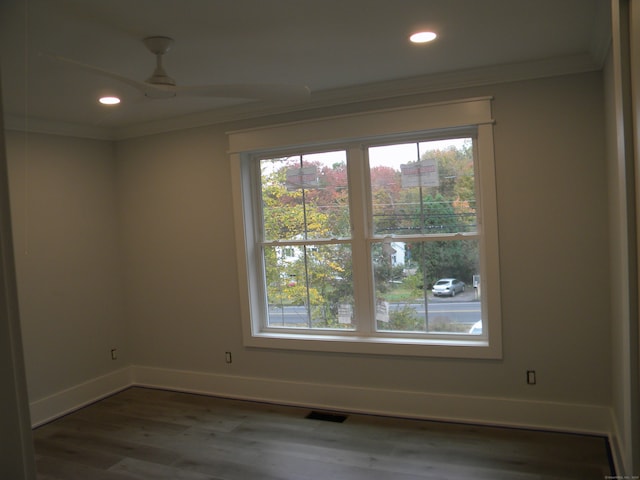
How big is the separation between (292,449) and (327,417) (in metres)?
0.57

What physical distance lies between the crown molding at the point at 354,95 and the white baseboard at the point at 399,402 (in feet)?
7.20

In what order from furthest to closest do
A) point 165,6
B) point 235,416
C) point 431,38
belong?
point 235,416
point 431,38
point 165,6

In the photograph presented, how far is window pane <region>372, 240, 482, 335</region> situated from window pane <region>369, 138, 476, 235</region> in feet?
0.48

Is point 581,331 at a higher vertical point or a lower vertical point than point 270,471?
higher

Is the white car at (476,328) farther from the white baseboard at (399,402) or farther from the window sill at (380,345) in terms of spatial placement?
the white baseboard at (399,402)

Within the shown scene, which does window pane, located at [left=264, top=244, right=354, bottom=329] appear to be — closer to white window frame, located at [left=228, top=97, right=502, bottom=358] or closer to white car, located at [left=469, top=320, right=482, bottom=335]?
white window frame, located at [left=228, top=97, right=502, bottom=358]

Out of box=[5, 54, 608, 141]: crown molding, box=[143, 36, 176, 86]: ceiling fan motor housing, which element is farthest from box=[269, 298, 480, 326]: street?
box=[143, 36, 176, 86]: ceiling fan motor housing

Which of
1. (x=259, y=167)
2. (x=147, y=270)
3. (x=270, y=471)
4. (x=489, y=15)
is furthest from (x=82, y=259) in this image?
(x=489, y=15)

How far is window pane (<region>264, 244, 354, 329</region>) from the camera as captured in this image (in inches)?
162

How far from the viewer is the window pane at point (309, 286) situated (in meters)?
4.11

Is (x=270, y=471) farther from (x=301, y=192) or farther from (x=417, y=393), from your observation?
(x=301, y=192)

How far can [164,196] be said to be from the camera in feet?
15.2

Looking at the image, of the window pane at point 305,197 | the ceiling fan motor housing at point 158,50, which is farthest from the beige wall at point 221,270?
the ceiling fan motor housing at point 158,50

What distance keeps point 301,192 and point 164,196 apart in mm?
1332
